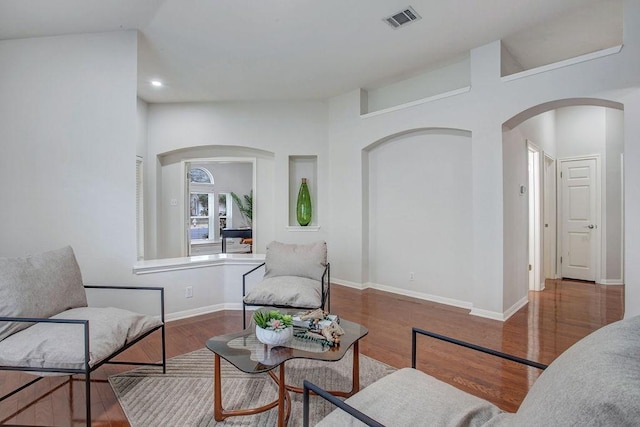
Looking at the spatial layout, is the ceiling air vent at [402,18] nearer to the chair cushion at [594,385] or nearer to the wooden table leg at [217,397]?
the chair cushion at [594,385]

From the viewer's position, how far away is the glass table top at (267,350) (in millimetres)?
1708

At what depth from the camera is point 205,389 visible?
2.18 meters

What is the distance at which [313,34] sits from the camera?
3389 mm

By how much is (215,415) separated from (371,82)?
14.4 feet

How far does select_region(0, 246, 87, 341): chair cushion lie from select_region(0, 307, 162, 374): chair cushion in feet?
0.28

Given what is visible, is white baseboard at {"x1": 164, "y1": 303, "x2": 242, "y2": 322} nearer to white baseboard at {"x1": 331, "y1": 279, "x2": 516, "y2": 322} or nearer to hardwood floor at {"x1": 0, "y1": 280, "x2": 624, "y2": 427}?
hardwood floor at {"x1": 0, "y1": 280, "x2": 624, "y2": 427}

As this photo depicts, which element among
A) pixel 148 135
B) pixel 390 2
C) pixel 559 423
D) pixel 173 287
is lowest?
pixel 173 287

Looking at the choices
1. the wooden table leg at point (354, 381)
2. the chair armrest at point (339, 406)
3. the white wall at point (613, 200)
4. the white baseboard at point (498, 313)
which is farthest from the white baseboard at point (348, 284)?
the white wall at point (613, 200)

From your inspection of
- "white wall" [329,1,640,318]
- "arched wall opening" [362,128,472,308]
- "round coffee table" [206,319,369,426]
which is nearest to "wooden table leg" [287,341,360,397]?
"round coffee table" [206,319,369,426]

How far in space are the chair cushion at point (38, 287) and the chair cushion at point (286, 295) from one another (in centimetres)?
129

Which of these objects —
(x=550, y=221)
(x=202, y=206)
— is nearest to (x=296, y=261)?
(x=550, y=221)

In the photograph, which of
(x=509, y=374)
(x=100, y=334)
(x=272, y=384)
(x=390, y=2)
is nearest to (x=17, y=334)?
(x=100, y=334)

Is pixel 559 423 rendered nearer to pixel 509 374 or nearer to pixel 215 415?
pixel 215 415

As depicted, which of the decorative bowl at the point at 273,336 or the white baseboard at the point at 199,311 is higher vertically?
the decorative bowl at the point at 273,336
